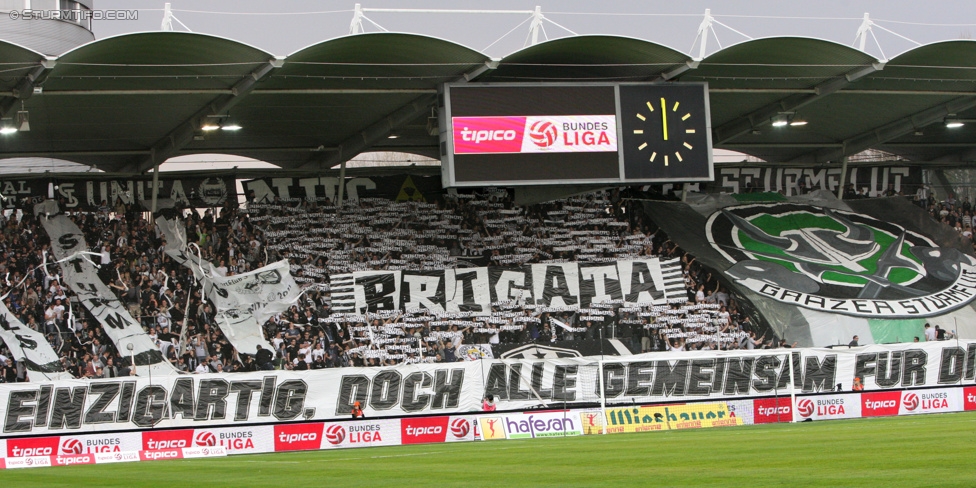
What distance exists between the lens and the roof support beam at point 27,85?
84.7 feet

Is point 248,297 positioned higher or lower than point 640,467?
higher

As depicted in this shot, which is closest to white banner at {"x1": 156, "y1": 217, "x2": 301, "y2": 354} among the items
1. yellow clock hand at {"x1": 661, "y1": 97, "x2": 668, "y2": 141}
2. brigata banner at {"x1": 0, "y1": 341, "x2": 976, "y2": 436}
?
brigata banner at {"x1": 0, "y1": 341, "x2": 976, "y2": 436}

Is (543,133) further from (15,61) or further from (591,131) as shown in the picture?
(15,61)

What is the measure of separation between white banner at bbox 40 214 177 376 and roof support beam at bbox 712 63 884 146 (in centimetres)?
1938

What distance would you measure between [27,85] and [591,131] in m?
13.9

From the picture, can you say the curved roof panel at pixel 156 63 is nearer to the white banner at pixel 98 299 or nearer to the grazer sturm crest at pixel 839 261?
the white banner at pixel 98 299

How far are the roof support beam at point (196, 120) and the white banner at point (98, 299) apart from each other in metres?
3.46

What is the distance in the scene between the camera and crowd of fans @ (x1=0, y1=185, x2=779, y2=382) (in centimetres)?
2992

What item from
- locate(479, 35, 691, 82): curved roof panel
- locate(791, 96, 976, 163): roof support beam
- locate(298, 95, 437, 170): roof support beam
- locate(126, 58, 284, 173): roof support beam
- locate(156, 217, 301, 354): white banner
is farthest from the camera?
locate(791, 96, 976, 163): roof support beam

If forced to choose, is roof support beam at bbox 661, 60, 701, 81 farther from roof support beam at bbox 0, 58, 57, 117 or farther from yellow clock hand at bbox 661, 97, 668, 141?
roof support beam at bbox 0, 58, 57, 117

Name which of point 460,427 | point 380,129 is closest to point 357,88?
point 380,129

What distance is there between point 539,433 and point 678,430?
3.14 meters

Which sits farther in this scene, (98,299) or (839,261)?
(839,261)

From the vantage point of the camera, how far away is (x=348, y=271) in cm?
3397
